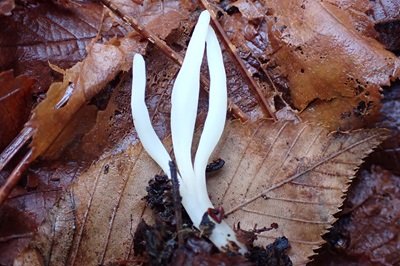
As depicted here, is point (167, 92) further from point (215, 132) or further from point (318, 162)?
point (318, 162)

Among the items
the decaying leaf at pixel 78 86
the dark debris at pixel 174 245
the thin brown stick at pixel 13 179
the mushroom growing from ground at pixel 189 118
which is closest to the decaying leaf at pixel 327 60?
the mushroom growing from ground at pixel 189 118

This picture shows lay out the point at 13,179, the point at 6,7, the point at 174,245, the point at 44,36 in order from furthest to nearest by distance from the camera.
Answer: the point at 44,36 → the point at 6,7 → the point at 13,179 → the point at 174,245

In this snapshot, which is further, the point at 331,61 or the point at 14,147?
the point at 331,61

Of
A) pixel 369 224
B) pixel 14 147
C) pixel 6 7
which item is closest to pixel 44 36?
pixel 6 7

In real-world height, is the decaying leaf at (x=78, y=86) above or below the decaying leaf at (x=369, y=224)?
above

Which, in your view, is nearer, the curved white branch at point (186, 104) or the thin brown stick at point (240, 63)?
the curved white branch at point (186, 104)

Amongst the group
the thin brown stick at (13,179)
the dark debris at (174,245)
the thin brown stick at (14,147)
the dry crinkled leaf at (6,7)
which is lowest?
the dark debris at (174,245)

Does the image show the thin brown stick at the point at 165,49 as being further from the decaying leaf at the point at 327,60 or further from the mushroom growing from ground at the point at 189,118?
the decaying leaf at the point at 327,60

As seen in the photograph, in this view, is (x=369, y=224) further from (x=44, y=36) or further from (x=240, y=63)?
(x=44, y=36)
